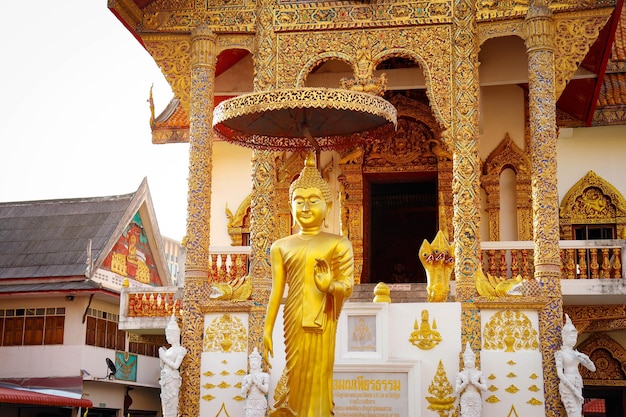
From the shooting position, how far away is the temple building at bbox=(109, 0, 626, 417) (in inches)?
459

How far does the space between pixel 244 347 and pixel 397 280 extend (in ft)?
23.0

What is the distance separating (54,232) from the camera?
2105 cm

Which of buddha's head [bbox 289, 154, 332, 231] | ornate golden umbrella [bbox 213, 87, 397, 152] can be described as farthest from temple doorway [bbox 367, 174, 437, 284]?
buddha's head [bbox 289, 154, 332, 231]

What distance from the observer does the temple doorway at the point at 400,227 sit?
1777 centimetres

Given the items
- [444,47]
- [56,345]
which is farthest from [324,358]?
[56,345]

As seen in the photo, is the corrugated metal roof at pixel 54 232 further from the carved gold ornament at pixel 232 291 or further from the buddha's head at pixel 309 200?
the buddha's head at pixel 309 200

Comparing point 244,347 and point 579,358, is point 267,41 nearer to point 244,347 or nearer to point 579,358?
point 244,347

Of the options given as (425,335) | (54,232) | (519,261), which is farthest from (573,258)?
(54,232)

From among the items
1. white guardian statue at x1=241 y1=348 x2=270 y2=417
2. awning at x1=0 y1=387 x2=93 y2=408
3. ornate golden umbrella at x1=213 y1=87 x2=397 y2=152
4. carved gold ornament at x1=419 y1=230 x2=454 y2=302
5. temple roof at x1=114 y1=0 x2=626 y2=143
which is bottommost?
awning at x1=0 y1=387 x2=93 y2=408

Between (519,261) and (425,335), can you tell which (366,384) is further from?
(519,261)

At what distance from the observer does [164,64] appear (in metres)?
13.4

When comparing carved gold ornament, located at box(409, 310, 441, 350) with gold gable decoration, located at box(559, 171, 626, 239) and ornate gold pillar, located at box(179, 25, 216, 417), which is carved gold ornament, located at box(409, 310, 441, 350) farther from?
→ gold gable decoration, located at box(559, 171, 626, 239)

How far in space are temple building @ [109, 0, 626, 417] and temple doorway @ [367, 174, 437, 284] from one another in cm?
175

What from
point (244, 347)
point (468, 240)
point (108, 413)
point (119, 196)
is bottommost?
point (108, 413)
